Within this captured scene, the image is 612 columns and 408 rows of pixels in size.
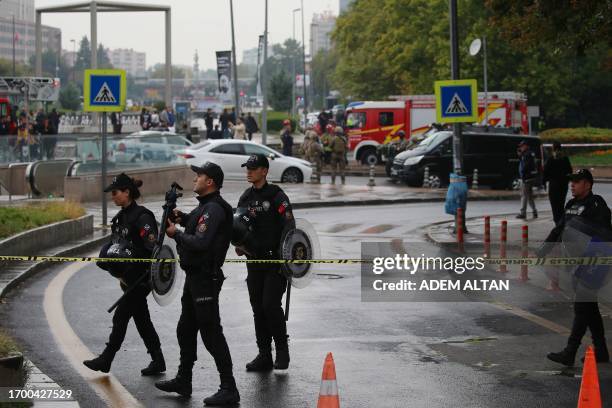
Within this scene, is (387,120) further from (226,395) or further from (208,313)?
(226,395)

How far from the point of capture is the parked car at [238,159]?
116 ft

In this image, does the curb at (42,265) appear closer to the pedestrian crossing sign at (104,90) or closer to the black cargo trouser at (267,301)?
the pedestrian crossing sign at (104,90)

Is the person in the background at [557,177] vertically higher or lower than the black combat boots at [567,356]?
higher

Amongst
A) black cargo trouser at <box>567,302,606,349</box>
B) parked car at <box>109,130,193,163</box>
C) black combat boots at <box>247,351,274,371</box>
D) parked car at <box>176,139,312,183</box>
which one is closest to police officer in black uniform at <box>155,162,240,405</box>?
black combat boots at <box>247,351,274,371</box>

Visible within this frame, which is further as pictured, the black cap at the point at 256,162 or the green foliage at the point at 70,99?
the green foliage at the point at 70,99

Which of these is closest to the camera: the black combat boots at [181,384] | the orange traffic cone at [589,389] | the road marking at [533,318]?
the orange traffic cone at [589,389]

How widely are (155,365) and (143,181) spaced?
2134 cm

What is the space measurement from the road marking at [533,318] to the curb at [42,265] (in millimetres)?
5820

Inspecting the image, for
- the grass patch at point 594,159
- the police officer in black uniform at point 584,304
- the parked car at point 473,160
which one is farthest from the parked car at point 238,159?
the police officer in black uniform at point 584,304

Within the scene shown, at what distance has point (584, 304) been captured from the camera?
10.3 meters

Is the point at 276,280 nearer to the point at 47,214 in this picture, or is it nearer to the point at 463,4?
the point at 47,214

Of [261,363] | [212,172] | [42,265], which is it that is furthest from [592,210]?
[42,265]

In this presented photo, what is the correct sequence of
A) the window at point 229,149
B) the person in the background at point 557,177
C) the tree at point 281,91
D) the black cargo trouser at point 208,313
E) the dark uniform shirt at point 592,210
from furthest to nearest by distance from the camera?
the tree at point 281,91 → the window at point 229,149 → the person in the background at point 557,177 → the dark uniform shirt at point 592,210 → the black cargo trouser at point 208,313

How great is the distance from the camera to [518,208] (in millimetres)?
30453
